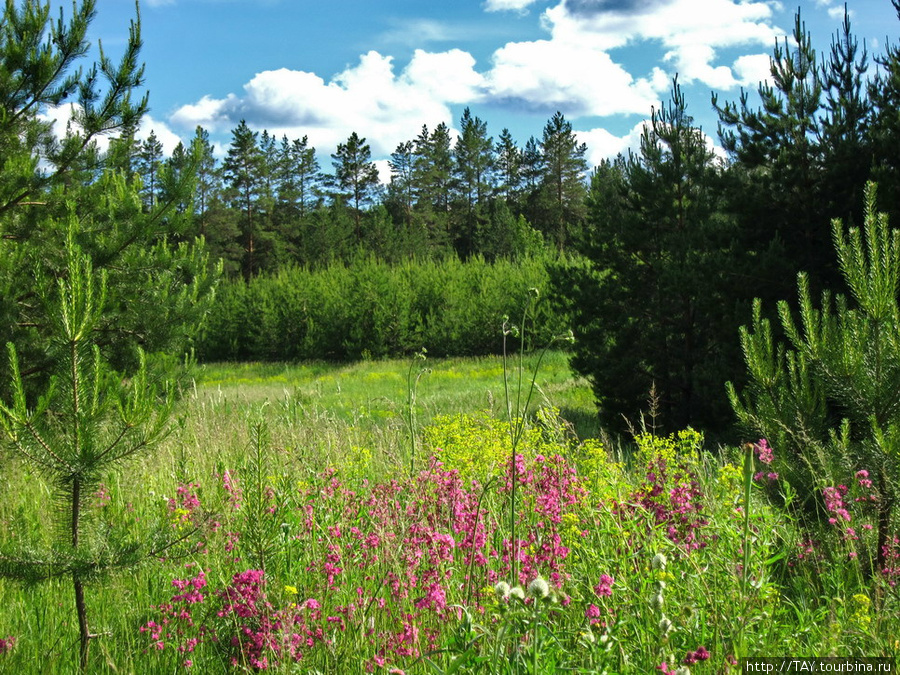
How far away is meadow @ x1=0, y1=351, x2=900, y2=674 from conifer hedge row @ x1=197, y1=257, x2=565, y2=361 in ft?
50.8

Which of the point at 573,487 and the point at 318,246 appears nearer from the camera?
the point at 573,487

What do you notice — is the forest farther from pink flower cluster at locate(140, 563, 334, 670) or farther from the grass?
the grass

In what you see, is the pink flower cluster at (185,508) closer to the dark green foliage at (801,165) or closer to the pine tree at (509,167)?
the dark green foliage at (801,165)

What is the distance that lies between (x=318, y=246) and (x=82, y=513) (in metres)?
37.1

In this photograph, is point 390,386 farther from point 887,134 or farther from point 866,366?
point 866,366

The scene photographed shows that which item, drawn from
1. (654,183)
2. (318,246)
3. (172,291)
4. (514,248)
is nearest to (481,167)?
(514,248)

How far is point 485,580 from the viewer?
2.62 meters

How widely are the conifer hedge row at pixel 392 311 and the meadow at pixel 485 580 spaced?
1549 cm

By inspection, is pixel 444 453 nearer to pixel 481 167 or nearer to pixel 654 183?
pixel 654 183

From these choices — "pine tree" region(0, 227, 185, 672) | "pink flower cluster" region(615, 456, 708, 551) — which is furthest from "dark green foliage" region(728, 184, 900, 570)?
"pine tree" region(0, 227, 185, 672)

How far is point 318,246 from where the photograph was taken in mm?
38812

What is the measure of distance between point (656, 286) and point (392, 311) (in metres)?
13.6

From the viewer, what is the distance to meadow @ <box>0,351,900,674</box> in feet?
6.50

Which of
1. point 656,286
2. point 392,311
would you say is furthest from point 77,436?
point 392,311
